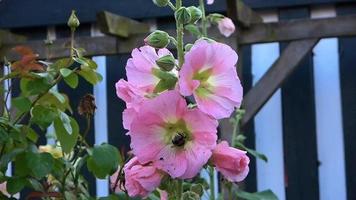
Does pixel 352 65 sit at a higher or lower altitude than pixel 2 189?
higher

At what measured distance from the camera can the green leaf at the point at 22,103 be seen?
1327 millimetres

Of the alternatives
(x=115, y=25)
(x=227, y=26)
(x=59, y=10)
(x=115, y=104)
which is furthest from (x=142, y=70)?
(x=59, y=10)

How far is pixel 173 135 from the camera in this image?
92cm

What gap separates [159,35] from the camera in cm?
96

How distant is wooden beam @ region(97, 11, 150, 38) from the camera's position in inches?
121

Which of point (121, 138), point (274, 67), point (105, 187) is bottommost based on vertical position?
point (105, 187)

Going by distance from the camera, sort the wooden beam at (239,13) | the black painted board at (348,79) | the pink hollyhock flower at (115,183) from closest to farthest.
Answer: the pink hollyhock flower at (115,183), the wooden beam at (239,13), the black painted board at (348,79)

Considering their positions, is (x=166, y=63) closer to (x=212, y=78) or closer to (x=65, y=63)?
(x=212, y=78)

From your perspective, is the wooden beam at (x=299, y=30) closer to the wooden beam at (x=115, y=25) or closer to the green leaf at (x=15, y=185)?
the wooden beam at (x=115, y=25)

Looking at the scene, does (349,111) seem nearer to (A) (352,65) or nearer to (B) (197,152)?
(A) (352,65)

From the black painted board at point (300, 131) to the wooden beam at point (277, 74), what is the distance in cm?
50

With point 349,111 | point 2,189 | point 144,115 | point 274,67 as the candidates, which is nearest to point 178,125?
point 144,115

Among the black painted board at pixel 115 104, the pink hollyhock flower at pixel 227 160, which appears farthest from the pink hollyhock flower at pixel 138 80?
the black painted board at pixel 115 104

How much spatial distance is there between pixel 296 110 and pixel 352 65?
33 centimetres
